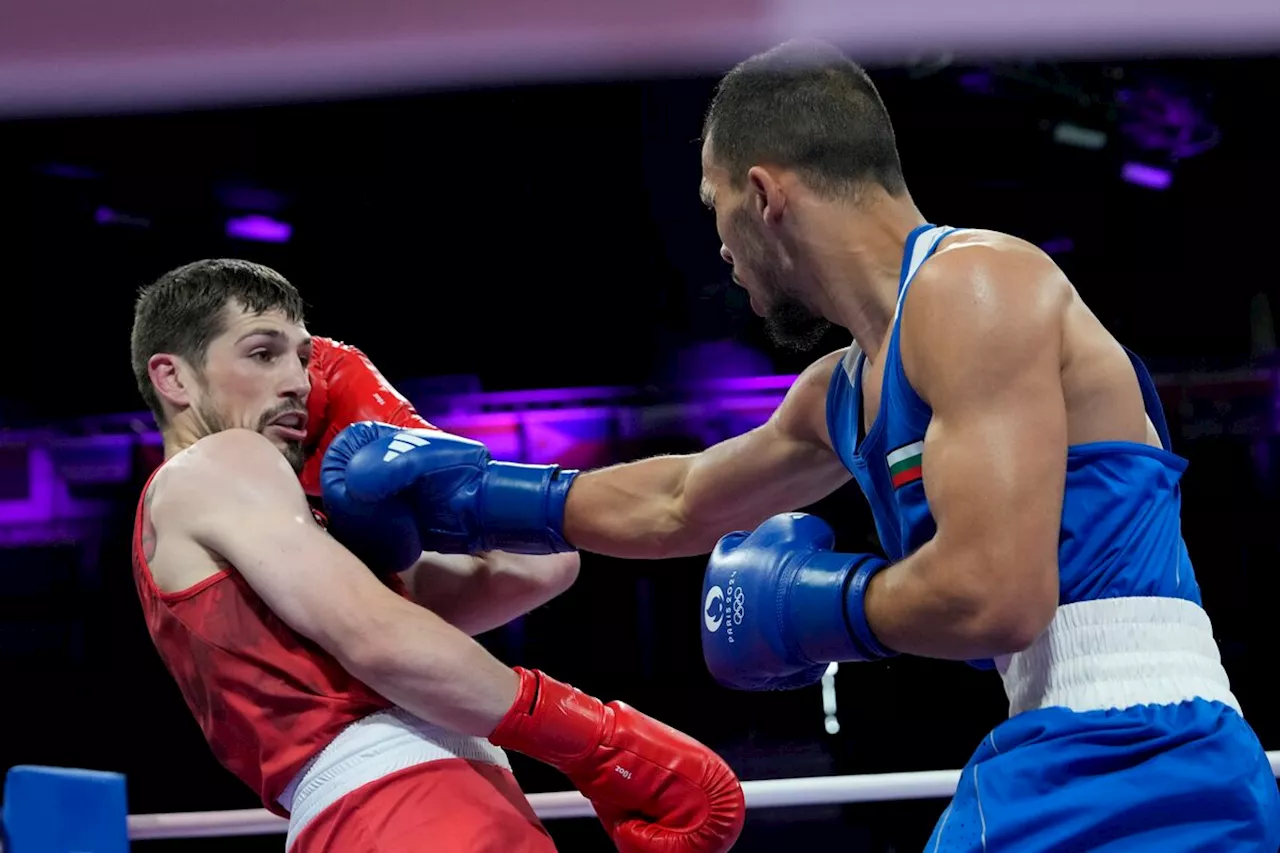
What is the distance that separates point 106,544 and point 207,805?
1.45 m

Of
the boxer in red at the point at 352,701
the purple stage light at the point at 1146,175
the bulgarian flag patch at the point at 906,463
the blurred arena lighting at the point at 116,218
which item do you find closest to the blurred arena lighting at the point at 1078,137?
the purple stage light at the point at 1146,175

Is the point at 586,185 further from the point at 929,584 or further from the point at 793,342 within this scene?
the point at 929,584

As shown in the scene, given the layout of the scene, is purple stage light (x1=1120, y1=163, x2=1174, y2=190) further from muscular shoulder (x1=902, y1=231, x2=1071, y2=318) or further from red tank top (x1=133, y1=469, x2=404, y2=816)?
red tank top (x1=133, y1=469, x2=404, y2=816)

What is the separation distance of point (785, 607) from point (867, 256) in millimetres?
477

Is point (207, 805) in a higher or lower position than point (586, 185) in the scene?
lower

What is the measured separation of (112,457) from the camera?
6680mm

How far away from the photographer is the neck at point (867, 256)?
1.74 m

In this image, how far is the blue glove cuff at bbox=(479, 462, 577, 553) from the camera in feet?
6.67

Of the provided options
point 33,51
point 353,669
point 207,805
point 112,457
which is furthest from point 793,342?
point 112,457

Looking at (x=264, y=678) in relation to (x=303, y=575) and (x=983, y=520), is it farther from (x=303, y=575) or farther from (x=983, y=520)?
(x=983, y=520)

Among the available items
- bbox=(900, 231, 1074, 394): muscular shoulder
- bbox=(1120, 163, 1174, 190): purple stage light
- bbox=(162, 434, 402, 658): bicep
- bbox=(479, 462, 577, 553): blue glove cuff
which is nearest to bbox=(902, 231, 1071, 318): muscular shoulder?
bbox=(900, 231, 1074, 394): muscular shoulder

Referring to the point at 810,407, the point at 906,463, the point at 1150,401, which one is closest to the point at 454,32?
the point at 906,463

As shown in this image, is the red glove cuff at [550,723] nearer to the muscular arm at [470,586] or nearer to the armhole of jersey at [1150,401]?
the muscular arm at [470,586]

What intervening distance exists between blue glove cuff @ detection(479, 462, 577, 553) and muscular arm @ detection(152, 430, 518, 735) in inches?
8.4
